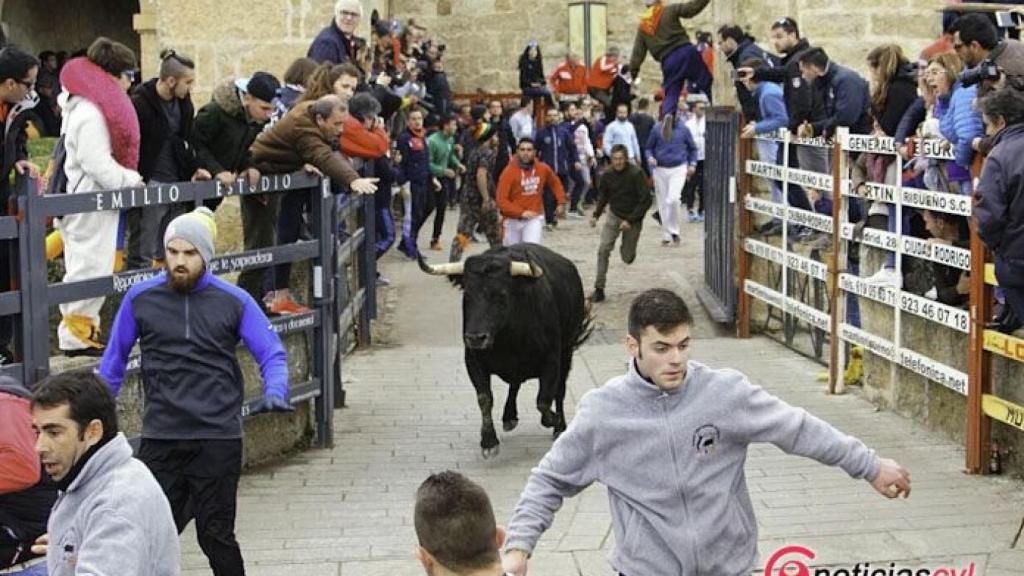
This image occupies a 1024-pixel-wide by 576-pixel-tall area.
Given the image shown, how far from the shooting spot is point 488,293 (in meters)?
11.4

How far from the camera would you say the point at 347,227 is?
15.1 meters

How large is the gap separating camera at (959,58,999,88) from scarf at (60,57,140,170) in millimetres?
4615

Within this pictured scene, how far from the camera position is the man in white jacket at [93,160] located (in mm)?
9617

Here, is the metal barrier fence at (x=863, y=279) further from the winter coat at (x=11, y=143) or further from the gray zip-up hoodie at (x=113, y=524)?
the gray zip-up hoodie at (x=113, y=524)

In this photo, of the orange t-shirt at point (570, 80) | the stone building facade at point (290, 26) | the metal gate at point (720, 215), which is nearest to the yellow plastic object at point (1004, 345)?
the stone building facade at point (290, 26)

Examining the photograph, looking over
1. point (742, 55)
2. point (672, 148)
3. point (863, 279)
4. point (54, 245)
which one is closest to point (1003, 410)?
point (863, 279)

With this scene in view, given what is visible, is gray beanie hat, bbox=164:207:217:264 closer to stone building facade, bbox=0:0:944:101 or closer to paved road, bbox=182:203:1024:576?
paved road, bbox=182:203:1024:576

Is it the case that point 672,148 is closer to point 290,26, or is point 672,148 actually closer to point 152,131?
point 290,26

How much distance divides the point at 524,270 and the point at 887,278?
Answer: 245cm

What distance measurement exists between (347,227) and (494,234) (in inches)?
192

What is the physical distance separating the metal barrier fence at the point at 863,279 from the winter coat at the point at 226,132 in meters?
4.15

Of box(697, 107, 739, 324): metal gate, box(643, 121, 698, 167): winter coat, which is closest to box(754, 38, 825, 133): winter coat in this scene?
box(697, 107, 739, 324): metal gate

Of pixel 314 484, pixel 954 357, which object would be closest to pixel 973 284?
pixel 954 357

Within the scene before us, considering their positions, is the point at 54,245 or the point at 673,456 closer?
the point at 673,456
